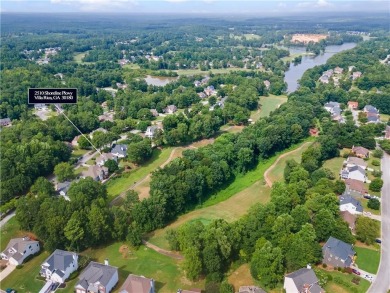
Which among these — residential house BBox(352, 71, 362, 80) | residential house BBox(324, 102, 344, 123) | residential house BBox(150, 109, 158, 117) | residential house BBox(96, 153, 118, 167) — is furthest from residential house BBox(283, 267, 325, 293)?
residential house BBox(352, 71, 362, 80)

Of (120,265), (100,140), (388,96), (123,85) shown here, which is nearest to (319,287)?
(120,265)

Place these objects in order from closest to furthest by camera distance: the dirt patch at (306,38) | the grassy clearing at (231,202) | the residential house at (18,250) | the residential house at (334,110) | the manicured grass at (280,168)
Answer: the residential house at (18,250)
the grassy clearing at (231,202)
the manicured grass at (280,168)
the residential house at (334,110)
the dirt patch at (306,38)

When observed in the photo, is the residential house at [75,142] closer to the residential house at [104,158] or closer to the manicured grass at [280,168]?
the residential house at [104,158]

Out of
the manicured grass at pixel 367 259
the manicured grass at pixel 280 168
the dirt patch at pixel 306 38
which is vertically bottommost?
the manicured grass at pixel 367 259

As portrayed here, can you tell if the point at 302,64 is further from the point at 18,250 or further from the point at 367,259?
the point at 18,250

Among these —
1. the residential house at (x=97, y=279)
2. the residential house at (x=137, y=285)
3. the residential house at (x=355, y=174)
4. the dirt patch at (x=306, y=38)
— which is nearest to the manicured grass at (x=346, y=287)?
the residential house at (x=137, y=285)

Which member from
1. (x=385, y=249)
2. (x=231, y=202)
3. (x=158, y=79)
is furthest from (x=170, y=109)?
(x=385, y=249)
